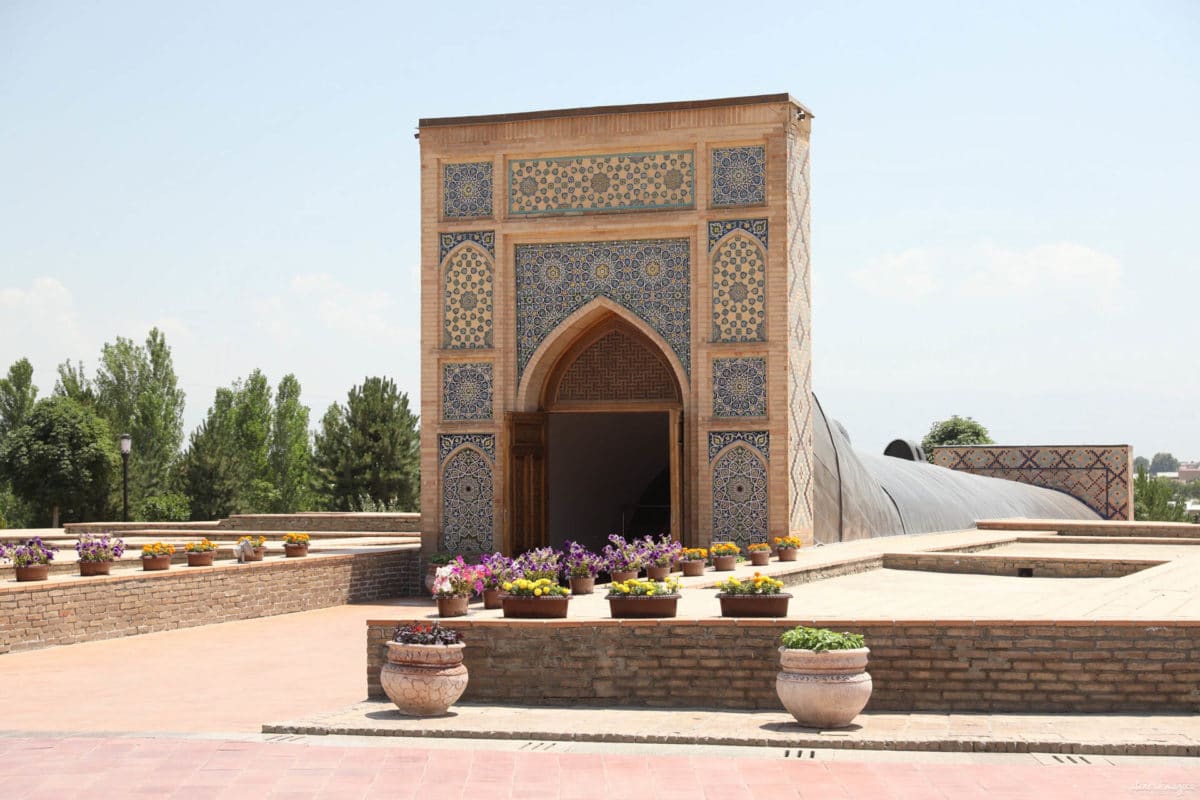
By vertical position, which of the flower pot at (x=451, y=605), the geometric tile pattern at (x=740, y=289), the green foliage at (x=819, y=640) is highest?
the geometric tile pattern at (x=740, y=289)

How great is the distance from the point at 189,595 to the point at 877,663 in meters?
9.35

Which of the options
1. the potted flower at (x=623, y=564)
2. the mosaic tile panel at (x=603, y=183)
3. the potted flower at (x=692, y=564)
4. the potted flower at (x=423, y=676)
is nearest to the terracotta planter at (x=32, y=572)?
the potted flower at (x=623, y=564)

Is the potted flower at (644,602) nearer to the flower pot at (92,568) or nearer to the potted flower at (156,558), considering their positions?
the flower pot at (92,568)

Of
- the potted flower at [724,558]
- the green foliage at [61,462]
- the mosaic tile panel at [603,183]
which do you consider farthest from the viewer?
the green foliage at [61,462]

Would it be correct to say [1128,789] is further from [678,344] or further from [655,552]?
[678,344]

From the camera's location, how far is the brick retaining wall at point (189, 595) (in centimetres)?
1457

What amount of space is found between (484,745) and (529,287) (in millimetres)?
11822

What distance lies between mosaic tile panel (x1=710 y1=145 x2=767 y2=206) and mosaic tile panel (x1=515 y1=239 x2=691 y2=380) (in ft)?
2.67

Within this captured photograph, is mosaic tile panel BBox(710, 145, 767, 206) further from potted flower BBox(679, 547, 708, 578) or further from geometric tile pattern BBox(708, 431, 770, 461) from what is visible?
potted flower BBox(679, 547, 708, 578)

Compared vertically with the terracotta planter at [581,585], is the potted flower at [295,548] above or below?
above

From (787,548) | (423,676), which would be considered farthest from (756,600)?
(787,548)

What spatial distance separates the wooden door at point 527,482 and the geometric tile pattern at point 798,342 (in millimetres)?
3527

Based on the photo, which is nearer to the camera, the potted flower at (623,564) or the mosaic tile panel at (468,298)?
the potted flower at (623,564)

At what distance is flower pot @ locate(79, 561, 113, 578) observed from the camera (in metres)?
16.0
